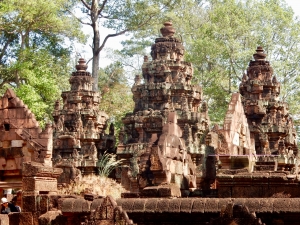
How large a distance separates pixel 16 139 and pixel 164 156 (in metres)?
6.09

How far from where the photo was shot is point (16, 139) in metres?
18.5

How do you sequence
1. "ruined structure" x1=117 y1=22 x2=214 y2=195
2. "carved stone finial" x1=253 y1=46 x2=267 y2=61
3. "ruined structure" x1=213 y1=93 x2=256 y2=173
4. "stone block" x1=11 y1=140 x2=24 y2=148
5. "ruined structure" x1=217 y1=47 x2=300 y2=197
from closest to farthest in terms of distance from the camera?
"ruined structure" x1=213 y1=93 x2=256 y2=173 → "stone block" x1=11 y1=140 x2=24 y2=148 → "ruined structure" x1=217 y1=47 x2=300 y2=197 → "ruined structure" x1=117 y1=22 x2=214 y2=195 → "carved stone finial" x1=253 y1=46 x2=267 y2=61

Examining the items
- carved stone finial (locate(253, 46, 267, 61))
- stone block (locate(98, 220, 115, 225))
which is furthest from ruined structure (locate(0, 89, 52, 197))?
carved stone finial (locate(253, 46, 267, 61))

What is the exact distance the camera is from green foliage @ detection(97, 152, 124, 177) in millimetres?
26688

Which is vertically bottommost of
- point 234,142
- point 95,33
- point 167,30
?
point 234,142

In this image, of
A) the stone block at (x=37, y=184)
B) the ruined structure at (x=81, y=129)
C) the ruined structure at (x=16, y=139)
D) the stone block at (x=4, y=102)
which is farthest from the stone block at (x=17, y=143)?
the ruined structure at (x=81, y=129)

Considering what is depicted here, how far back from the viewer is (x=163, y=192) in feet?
39.6

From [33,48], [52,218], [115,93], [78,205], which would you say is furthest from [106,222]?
[115,93]

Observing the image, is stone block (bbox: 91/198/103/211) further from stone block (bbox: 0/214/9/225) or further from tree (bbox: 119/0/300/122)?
tree (bbox: 119/0/300/122)

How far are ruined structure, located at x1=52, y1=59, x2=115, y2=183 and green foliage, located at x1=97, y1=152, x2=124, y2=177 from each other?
0.40 meters

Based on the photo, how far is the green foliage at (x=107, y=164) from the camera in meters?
26.7

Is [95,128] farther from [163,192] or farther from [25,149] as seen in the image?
[163,192]

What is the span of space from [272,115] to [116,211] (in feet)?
74.7

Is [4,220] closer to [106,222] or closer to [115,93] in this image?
[106,222]
